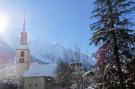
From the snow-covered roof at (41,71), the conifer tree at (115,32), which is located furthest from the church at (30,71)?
the conifer tree at (115,32)

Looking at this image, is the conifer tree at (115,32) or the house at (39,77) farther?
the house at (39,77)

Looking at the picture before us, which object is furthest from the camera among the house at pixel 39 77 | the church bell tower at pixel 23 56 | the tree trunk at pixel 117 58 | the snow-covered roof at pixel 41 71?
the church bell tower at pixel 23 56

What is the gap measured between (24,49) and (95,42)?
6556 cm

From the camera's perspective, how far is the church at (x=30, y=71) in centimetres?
7794

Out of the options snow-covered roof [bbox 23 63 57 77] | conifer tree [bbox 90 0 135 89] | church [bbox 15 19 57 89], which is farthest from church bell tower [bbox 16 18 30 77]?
conifer tree [bbox 90 0 135 89]

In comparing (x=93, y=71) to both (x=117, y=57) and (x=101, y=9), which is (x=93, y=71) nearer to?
(x=117, y=57)

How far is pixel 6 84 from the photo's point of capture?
72.2m

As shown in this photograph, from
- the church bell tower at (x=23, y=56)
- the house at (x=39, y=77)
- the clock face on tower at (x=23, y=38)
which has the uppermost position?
the clock face on tower at (x=23, y=38)

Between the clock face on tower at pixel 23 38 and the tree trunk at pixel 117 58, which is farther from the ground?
the clock face on tower at pixel 23 38

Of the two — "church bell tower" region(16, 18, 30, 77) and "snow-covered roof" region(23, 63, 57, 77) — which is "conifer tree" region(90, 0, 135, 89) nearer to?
"snow-covered roof" region(23, 63, 57, 77)

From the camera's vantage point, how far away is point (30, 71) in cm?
8200

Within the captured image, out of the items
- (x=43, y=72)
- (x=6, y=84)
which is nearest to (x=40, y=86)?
(x=43, y=72)

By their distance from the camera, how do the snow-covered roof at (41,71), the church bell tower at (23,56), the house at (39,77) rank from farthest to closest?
the church bell tower at (23,56), the snow-covered roof at (41,71), the house at (39,77)

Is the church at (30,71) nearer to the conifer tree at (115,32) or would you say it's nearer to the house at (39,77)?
the house at (39,77)
